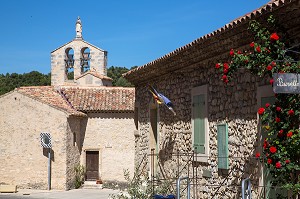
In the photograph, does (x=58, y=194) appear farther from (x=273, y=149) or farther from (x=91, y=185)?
(x=273, y=149)

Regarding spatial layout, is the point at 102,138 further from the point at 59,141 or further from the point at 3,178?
the point at 3,178

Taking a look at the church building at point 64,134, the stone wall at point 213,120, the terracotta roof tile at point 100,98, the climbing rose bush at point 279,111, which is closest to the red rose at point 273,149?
the climbing rose bush at point 279,111

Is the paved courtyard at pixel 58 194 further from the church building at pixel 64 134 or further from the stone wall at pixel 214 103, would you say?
the stone wall at pixel 214 103

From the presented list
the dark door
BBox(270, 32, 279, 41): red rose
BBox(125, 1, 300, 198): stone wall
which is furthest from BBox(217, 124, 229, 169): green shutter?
the dark door

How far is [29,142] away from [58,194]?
3.24 meters

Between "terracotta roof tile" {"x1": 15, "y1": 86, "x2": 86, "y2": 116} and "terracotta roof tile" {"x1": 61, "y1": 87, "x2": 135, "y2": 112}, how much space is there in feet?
1.91

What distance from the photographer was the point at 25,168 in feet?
72.6

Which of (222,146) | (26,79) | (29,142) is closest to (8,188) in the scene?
(29,142)

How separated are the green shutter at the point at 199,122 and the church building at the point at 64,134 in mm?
11812

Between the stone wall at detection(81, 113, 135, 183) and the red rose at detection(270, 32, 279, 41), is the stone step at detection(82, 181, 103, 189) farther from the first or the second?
the red rose at detection(270, 32, 279, 41)

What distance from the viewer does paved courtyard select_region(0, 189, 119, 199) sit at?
19.7m

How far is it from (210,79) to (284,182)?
12.2 ft

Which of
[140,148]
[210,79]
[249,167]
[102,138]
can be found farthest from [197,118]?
[102,138]

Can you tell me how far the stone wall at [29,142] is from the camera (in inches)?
866
